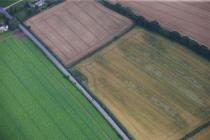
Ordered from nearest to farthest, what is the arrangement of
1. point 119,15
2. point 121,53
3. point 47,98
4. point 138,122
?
1. point 138,122
2. point 47,98
3. point 121,53
4. point 119,15

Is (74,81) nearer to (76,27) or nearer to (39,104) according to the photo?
(39,104)

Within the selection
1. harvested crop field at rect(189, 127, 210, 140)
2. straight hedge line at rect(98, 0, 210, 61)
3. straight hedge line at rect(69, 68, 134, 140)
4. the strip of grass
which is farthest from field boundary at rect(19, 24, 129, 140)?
straight hedge line at rect(98, 0, 210, 61)

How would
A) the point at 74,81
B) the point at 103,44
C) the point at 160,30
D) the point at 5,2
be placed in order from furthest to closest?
the point at 5,2 < the point at 103,44 < the point at 160,30 < the point at 74,81

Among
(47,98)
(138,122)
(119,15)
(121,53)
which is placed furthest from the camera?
(119,15)

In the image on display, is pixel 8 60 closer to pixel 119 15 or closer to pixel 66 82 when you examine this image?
pixel 66 82

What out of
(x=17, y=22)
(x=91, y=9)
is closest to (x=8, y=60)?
(x=17, y=22)

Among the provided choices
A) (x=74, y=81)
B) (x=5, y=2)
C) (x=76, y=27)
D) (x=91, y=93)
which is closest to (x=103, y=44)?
(x=76, y=27)

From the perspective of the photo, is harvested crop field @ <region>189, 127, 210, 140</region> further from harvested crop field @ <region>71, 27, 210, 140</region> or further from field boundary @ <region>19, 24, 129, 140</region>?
field boundary @ <region>19, 24, 129, 140</region>

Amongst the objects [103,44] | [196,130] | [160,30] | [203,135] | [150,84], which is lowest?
[203,135]
